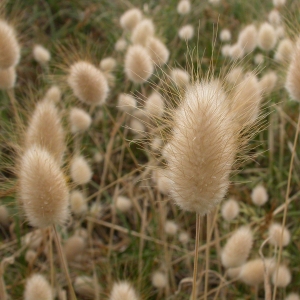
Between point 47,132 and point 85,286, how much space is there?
1.77 feet

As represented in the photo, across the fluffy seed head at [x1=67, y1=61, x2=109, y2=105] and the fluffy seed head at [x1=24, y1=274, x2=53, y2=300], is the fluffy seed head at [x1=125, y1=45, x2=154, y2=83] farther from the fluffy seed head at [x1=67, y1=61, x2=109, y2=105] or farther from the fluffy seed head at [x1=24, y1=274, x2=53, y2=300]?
the fluffy seed head at [x1=24, y1=274, x2=53, y2=300]

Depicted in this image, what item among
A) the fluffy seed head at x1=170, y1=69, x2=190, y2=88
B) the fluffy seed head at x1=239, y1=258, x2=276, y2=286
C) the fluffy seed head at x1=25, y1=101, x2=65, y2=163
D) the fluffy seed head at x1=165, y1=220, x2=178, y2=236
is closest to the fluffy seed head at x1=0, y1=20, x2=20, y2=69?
the fluffy seed head at x1=25, y1=101, x2=65, y2=163

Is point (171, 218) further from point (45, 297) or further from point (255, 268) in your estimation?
point (45, 297)

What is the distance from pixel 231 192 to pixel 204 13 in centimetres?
127

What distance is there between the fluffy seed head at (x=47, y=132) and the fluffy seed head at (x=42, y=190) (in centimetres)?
15

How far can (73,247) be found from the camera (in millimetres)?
1492

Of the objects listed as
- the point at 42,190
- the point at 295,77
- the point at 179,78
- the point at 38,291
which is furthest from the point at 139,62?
the point at 38,291

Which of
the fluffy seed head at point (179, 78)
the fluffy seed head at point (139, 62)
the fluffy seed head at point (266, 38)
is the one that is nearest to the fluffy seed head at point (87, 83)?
the fluffy seed head at point (139, 62)

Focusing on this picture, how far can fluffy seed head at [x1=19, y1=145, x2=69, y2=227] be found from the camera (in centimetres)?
91

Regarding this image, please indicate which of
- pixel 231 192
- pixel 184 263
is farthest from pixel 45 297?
pixel 231 192

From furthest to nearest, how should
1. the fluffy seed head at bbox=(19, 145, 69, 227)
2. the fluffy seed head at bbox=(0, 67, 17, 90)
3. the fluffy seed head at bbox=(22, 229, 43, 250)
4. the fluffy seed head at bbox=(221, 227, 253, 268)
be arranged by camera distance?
1. the fluffy seed head at bbox=(22, 229, 43, 250)
2. the fluffy seed head at bbox=(0, 67, 17, 90)
3. the fluffy seed head at bbox=(221, 227, 253, 268)
4. the fluffy seed head at bbox=(19, 145, 69, 227)

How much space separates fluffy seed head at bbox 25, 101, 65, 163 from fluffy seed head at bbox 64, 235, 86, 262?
47 cm

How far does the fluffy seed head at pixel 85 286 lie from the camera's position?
1376 mm

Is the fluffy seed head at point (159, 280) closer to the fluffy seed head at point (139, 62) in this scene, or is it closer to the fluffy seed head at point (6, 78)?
the fluffy seed head at point (139, 62)
